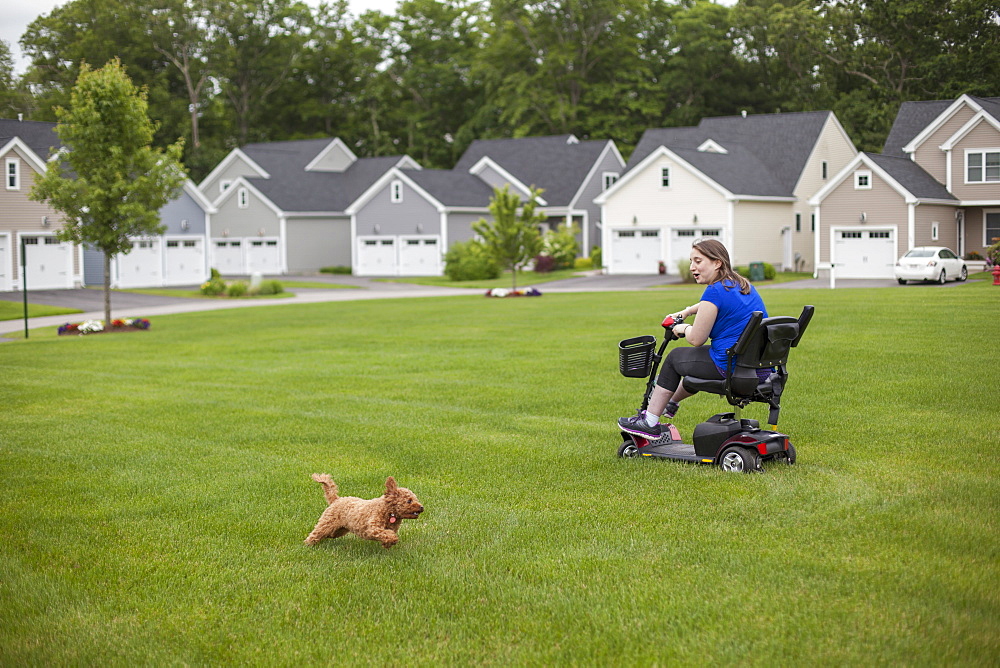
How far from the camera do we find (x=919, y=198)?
3981 cm

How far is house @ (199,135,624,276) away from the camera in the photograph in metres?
53.8

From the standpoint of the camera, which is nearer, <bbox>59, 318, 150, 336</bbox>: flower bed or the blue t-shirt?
the blue t-shirt

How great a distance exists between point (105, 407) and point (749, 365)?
7.79m

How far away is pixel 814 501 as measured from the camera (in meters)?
6.70

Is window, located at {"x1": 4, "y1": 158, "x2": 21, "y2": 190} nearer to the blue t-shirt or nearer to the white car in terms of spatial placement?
the white car

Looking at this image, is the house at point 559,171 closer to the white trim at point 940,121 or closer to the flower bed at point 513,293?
the white trim at point 940,121

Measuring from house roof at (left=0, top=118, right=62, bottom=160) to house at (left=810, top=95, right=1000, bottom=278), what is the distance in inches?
1311

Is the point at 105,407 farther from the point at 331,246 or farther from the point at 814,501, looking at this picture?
the point at 331,246

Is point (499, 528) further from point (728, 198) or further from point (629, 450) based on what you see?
point (728, 198)

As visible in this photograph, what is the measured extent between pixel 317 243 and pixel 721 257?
51.7m

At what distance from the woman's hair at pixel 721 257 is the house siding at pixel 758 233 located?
3840 centimetres

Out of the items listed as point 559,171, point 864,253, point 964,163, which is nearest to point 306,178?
point 559,171

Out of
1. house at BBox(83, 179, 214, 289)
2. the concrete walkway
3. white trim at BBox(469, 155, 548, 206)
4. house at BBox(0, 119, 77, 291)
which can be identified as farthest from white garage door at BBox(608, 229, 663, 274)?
house at BBox(0, 119, 77, 291)

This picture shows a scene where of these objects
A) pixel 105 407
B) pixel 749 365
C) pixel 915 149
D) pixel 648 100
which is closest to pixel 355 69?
pixel 648 100
